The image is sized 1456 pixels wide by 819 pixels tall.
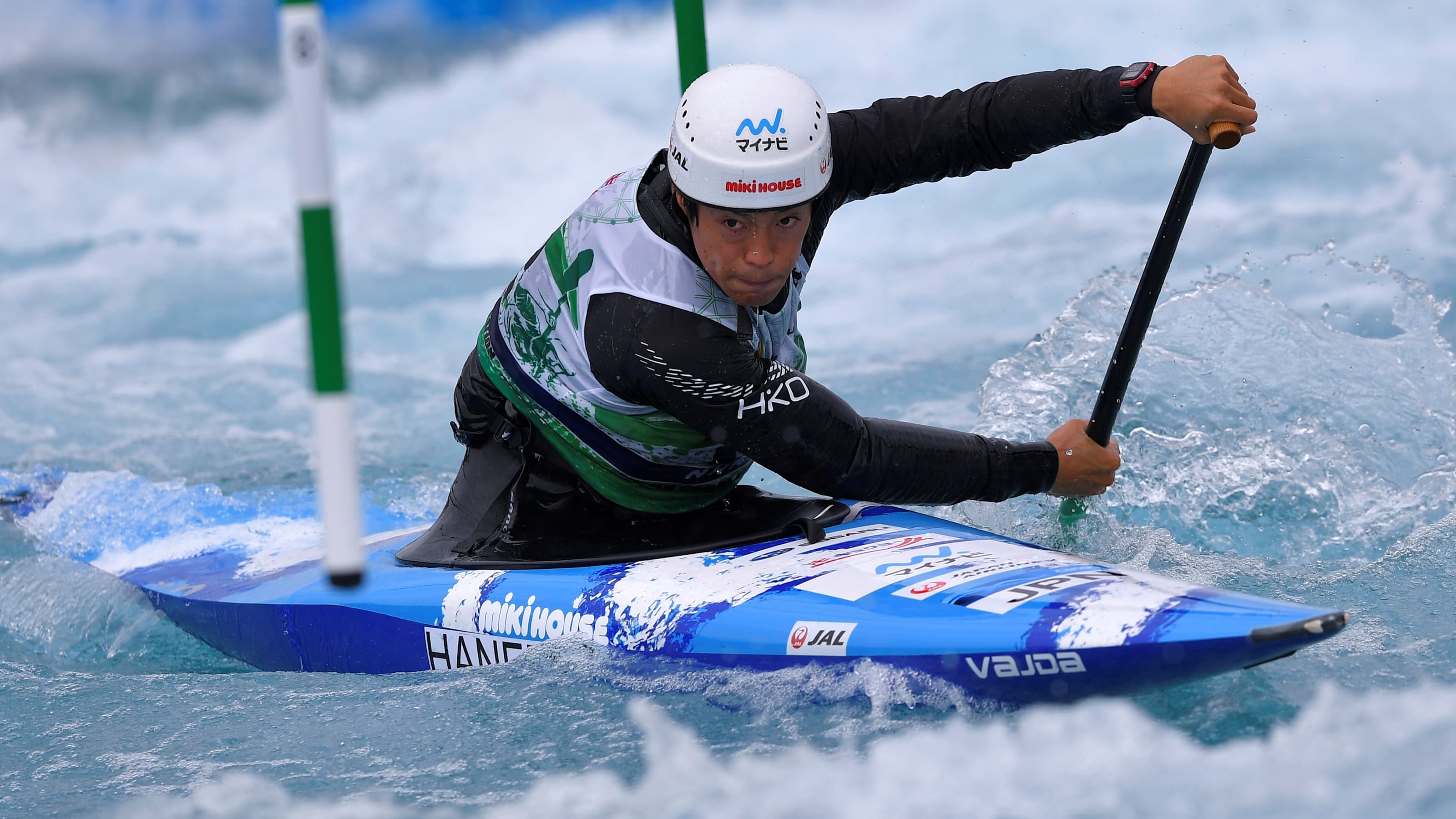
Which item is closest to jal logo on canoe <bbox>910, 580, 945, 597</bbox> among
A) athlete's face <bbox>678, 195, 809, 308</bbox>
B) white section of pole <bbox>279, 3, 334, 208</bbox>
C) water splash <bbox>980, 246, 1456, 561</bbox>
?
athlete's face <bbox>678, 195, 809, 308</bbox>

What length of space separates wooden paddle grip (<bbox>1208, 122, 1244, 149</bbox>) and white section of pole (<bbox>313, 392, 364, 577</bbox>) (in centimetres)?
159

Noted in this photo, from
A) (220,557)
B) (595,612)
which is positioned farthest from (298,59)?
(220,557)

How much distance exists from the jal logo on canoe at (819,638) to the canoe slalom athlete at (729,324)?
0.28m

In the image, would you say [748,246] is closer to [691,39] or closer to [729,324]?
[729,324]

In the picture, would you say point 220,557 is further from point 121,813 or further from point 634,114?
point 634,114

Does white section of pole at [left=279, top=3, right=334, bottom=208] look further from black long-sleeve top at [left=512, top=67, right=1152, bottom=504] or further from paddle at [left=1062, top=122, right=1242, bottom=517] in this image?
paddle at [left=1062, top=122, right=1242, bottom=517]

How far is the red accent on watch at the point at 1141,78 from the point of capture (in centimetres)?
254

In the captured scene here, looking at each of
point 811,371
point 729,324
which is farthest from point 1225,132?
point 811,371

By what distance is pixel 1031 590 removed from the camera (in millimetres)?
2246

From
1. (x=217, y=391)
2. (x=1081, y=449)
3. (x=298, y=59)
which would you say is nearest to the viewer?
(x=298, y=59)

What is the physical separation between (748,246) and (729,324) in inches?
5.6

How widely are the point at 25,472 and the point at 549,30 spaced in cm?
745

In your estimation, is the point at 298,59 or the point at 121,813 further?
the point at 121,813

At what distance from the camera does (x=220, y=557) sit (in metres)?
3.67
